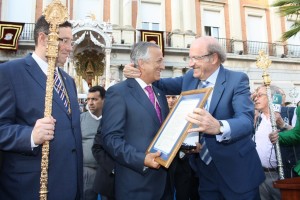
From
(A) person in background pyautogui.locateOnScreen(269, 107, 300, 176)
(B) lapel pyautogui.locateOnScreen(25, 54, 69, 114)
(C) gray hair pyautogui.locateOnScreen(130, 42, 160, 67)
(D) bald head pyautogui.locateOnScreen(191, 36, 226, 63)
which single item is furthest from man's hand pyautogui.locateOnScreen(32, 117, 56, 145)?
(A) person in background pyautogui.locateOnScreen(269, 107, 300, 176)

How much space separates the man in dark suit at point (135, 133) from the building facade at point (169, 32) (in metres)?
11.0

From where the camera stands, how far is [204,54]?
9.23 feet

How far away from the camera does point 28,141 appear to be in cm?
207

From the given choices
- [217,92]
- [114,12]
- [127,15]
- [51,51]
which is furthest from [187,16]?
[51,51]

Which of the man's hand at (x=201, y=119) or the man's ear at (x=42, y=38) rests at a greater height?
the man's ear at (x=42, y=38)

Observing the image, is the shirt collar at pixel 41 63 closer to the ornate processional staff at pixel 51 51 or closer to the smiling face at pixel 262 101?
the ornate processional staff at pixel 51 51

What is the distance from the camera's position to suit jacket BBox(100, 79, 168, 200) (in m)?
2.41

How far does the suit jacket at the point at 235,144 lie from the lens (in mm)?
2578

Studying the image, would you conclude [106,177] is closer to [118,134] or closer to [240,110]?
[118,134]

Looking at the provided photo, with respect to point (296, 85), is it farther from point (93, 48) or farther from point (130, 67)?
point (130, 67)

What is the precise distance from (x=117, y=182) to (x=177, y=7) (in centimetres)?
1794

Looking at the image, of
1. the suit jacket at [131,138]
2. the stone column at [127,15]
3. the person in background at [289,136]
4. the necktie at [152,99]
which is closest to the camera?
the suit jacket at [131,138]

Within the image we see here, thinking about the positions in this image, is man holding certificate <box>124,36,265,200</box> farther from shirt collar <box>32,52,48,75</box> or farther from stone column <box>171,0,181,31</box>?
stone column <box>171,0,181,31</box>

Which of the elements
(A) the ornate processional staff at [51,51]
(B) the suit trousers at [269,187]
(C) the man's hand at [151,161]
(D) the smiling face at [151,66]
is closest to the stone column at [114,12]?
(B) the suit trousers at [269,187]
